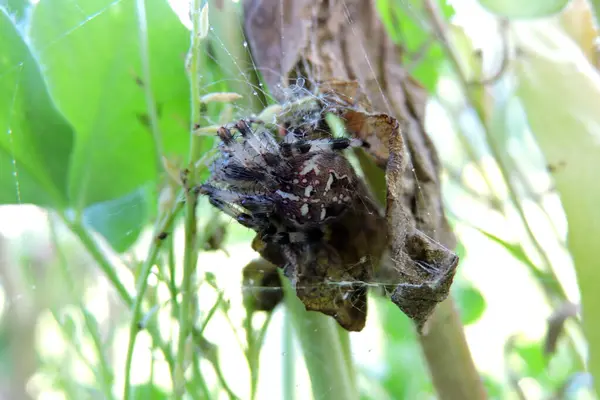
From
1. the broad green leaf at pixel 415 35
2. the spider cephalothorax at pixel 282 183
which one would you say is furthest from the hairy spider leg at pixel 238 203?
the broad green leaf at pixel 415 35

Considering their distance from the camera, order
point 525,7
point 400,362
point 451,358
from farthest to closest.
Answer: point 400,362 < point 525,7 < point 451,358

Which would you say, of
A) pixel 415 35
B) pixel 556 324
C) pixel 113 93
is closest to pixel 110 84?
pixel 113 93

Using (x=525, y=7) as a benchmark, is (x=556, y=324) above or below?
below

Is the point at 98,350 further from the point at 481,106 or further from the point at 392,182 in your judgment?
the point at 481,106

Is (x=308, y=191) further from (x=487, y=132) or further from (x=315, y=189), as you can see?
(x=487, y=132)

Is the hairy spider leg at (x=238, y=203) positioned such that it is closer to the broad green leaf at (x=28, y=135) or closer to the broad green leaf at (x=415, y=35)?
the broad green leaf at (x=28, y=135)

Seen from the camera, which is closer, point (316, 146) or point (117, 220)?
point (316, 146)
